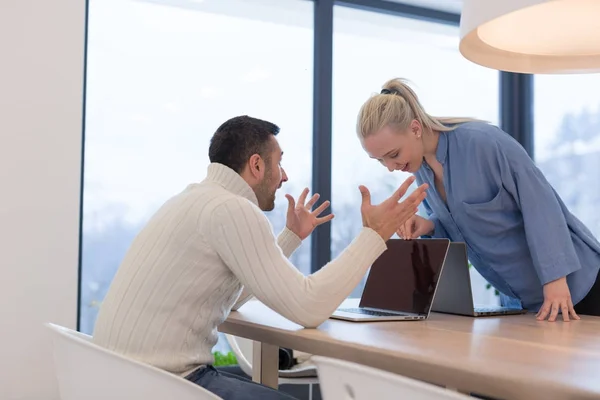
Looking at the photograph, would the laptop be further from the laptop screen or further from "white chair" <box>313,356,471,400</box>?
"white chair" <box>313,356,471,400</box>

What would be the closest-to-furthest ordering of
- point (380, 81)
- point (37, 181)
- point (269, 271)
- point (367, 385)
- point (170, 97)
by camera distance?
point (367, 385)
point (269, 271)
point (37, 181)
point (170, 97)
point (380, 81)

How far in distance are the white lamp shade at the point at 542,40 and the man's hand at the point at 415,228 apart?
1.91 ft

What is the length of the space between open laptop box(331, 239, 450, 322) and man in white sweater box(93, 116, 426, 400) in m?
0.21

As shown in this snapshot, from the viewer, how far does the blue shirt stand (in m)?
1.75

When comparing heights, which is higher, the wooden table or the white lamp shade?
the white lamp shade

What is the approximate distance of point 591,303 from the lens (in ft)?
6.23

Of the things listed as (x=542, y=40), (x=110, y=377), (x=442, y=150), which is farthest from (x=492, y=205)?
(x=110, y=377)

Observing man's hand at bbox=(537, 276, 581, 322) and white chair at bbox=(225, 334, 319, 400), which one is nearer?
man's hand at bbox=(537, 276, 581, 322)

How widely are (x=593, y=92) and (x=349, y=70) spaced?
1.46m

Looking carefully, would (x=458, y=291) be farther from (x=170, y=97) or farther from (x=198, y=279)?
(x=170, y=97)

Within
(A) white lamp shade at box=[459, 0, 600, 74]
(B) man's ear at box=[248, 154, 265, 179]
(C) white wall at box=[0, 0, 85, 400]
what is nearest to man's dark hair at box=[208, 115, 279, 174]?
(B) man's ear at box=[248, 154, 265, 179]

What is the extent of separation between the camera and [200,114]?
3773mm

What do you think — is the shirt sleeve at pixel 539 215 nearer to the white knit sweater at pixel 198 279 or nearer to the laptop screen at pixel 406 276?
the laptop screen at pixel 406 276

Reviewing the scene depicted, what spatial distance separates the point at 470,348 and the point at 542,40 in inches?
28.9
